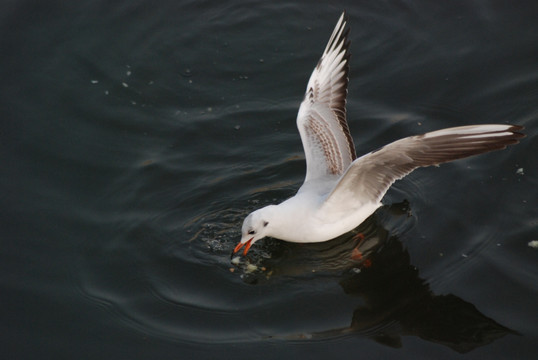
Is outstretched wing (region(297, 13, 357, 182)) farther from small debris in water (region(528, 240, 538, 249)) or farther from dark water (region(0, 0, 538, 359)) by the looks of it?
small debris in water (region(528, 240, 538, 249))

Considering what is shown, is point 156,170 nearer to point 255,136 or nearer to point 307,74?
point 255,136

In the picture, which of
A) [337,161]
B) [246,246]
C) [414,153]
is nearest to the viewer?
[414,153]

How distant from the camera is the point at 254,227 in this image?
21.7ft

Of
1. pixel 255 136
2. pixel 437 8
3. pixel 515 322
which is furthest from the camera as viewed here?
pixel 437 8

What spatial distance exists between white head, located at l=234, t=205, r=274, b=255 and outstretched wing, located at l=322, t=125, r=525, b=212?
0.57 metres

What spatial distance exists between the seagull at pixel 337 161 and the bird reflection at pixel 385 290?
19 centimetres

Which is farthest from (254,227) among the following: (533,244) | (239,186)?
(533,244)

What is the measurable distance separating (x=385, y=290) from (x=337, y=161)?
156 centimetres

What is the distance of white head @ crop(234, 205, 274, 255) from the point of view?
6605 mm

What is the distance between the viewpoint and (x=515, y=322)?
581 cm

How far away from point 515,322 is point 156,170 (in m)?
3.88

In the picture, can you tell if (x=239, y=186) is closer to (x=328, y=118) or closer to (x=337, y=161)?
(x=337, y=161)

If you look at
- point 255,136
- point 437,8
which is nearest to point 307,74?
point 255,136

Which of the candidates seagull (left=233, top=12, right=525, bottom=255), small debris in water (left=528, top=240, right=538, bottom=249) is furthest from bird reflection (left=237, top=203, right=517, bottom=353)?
small debris in water (left=528, top=240, right=538, bottom=249)
